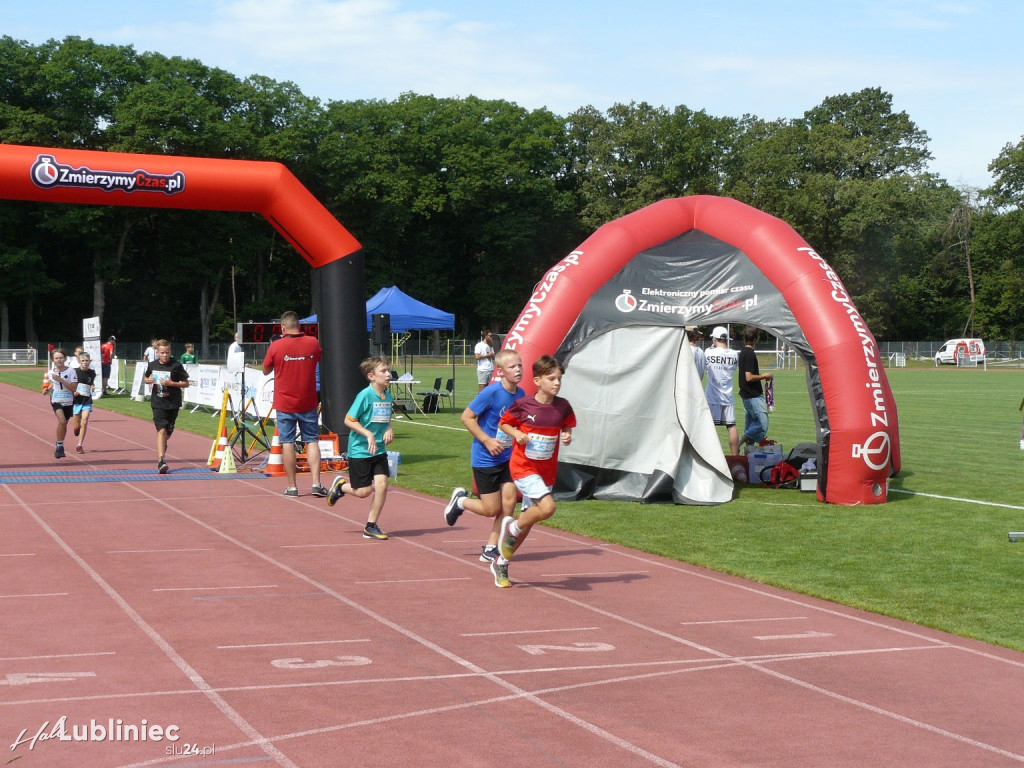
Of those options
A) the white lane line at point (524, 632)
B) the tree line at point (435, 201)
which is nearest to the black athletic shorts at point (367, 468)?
the white lane line at point (524, 632)

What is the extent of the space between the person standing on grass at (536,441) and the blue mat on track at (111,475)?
7.76 metres

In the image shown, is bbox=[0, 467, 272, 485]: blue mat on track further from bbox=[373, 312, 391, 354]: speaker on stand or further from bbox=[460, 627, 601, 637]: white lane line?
bbox=[460, 627, 601, 637]: white lane line

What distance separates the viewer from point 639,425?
13.5m

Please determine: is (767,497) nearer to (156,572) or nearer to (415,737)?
(156,572)

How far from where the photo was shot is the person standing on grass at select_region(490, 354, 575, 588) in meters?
8.34

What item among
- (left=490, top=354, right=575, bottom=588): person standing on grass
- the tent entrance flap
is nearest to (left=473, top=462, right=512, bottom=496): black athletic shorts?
(left=490, top=354, right=575, bottom=588): person standing on grass

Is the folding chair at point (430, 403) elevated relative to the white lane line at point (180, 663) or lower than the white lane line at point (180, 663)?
elevated

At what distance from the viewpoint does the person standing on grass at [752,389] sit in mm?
14938

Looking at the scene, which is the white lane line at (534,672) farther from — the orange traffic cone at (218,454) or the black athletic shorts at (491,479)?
the orange traffic cone at (218,454)

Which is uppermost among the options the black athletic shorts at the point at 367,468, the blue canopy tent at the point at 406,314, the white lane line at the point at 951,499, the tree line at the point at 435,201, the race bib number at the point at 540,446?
the tree line at the point at 435,201

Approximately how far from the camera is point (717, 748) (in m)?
5.03

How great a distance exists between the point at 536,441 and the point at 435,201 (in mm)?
69133

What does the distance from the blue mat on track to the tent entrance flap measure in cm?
475

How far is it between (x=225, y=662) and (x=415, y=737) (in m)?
1.70
